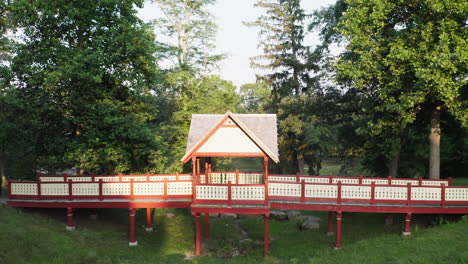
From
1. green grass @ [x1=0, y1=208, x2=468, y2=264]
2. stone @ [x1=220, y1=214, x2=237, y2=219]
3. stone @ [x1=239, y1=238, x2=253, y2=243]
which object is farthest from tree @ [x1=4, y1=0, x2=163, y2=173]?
stone @ [x1=239, y1=238, x2=253, y2=243]

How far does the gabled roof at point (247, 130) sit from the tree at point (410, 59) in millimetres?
6790

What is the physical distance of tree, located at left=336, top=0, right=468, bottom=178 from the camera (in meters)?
18.9

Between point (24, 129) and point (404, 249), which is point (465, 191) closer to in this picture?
point (404, 249)

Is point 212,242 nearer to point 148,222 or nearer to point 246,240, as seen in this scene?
point 246,240

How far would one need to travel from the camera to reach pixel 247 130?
18250mm

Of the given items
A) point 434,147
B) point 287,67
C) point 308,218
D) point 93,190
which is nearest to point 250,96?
point 287,67

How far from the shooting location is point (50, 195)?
20.1m

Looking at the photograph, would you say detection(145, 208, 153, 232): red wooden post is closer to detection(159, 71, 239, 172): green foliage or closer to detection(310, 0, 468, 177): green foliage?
detection(159, 71, 239, 172): green foliage

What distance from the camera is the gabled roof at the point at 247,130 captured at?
18.3 m

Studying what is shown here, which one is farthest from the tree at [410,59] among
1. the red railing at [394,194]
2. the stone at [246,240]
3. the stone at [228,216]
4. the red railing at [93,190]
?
the red railing at [93,190]

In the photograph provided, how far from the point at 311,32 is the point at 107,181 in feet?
85.8

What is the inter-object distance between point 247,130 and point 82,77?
1117cm

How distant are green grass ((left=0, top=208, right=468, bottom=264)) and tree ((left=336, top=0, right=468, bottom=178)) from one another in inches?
244

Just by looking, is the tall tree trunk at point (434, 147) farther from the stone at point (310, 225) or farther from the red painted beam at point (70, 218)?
the red painted beam at point (70, 218)
